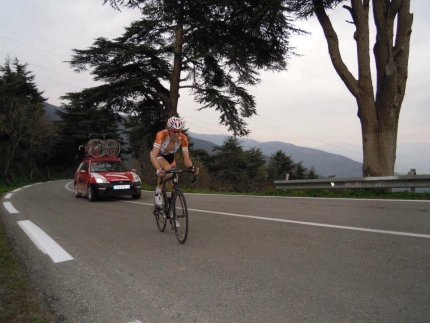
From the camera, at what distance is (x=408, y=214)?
584 cm

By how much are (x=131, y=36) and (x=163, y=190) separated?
1490 cm

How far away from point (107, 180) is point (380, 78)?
9827 millimetres

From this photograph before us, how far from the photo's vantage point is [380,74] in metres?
10.7

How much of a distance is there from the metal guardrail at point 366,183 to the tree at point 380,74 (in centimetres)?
106

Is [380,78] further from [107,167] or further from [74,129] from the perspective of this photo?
[74,129]

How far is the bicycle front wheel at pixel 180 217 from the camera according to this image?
4.55 m

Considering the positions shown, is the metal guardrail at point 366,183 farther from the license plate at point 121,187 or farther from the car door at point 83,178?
the car door at point 83,178

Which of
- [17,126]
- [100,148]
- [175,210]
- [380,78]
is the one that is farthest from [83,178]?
[17,126]

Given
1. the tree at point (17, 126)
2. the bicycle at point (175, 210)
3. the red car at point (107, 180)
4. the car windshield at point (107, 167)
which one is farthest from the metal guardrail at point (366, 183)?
the tree at point (17, 126)

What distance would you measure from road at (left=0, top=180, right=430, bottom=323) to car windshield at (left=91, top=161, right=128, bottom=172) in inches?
241

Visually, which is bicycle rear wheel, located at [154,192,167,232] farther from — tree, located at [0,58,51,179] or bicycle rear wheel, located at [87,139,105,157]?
tree, located at [0,58,51,179]

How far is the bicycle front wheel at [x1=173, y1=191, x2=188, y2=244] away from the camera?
14.9 feet

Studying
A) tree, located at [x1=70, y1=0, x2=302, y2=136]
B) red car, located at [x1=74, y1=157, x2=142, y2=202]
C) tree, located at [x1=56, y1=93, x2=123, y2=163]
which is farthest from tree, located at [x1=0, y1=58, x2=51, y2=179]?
red car, located at [x1=74, y1=157, x2=142, y2=202]

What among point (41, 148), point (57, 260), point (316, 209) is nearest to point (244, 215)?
point (316, 209)
